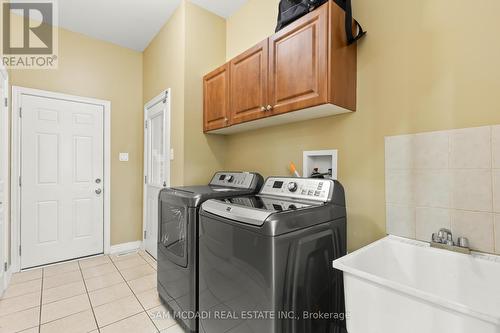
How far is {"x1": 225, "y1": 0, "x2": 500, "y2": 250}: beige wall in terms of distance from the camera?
107cm

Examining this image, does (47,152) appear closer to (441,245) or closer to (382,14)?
(382,14)

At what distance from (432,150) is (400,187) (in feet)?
0.81

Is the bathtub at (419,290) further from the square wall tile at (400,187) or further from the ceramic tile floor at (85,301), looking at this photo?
the ceramic tile floor at (85,301)

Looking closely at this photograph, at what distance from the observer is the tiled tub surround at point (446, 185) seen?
1027mm

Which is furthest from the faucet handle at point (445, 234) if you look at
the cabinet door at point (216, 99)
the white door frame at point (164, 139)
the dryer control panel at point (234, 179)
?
the white door frame at point (164, 139)

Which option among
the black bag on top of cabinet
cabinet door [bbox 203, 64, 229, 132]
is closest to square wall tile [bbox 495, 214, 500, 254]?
the black bag on top of cabinet

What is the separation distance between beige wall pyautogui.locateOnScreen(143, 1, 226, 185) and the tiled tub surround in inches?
67.4

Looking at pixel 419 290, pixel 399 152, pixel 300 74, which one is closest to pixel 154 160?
pixel 300 74

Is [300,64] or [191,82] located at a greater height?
[191,82]

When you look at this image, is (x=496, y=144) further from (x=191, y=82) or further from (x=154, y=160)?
(x=154, y=160)

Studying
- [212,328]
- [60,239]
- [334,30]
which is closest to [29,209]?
[60,239]

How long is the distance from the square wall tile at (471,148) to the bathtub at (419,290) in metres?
0.40

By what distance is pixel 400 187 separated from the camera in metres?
1.31

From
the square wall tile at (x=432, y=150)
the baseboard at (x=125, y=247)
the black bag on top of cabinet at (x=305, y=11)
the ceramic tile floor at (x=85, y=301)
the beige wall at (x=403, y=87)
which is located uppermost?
the black bag on top of cabinet at (x=305, y=11)
